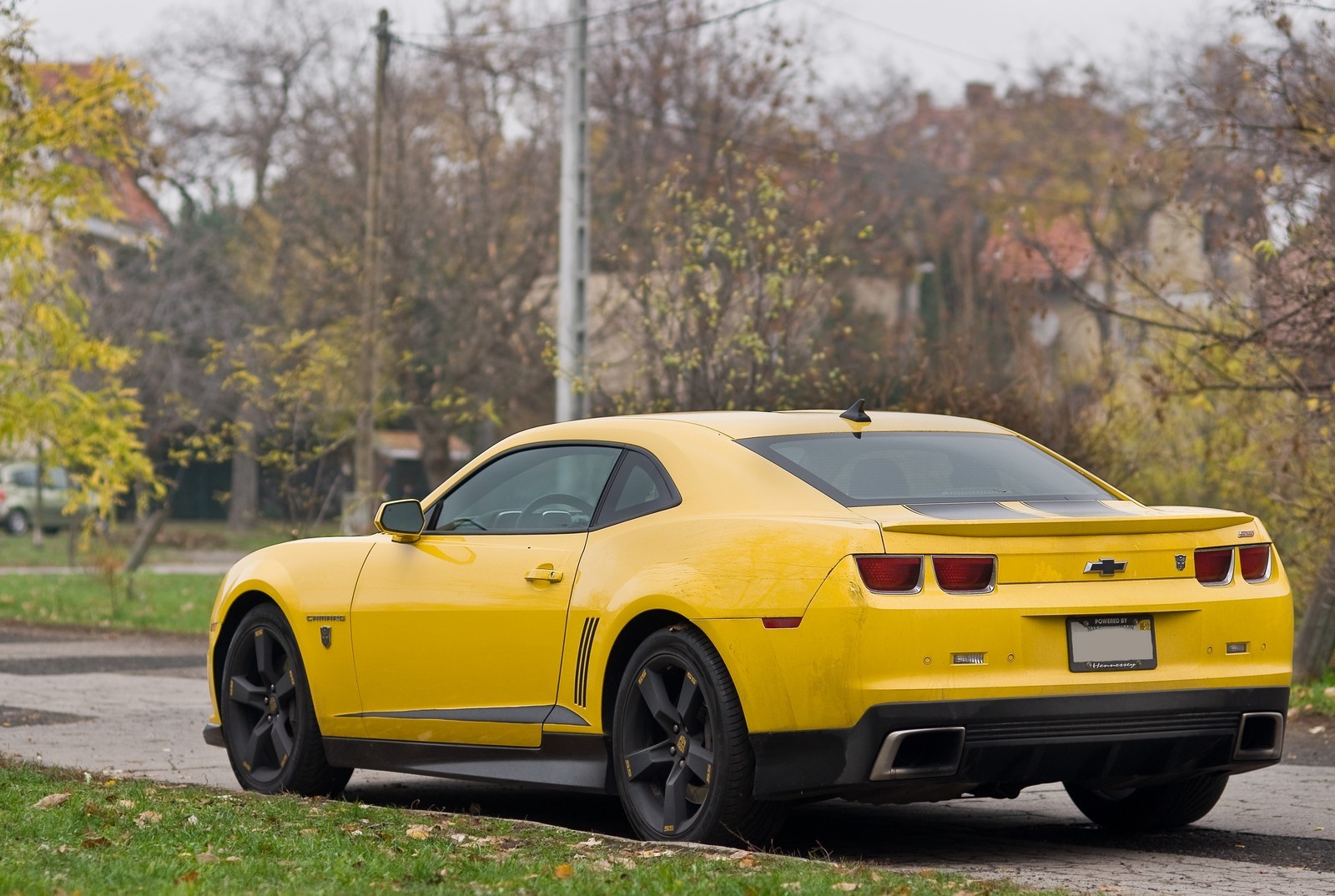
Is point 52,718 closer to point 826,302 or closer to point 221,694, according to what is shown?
point 221,694

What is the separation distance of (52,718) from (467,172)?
27359 millimetres

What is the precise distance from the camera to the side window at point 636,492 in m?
6.89

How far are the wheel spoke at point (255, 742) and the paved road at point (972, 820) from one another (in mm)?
374

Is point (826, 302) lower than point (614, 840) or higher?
higher

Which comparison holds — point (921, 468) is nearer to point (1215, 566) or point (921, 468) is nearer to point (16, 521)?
point (1215, 566)

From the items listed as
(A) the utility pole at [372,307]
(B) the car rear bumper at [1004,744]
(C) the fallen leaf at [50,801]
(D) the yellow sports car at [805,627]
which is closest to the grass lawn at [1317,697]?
(D) the yellow sports car at [805,627]

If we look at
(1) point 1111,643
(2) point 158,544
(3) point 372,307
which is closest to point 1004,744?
(1) point 1111,643

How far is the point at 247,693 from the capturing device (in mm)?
8477

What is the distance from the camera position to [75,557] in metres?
32.1

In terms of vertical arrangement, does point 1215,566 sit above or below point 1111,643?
above

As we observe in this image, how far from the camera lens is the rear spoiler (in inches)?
239

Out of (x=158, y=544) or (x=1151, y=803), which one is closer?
(x=1151, y=803)

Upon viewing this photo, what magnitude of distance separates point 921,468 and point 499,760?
1872 millimetres

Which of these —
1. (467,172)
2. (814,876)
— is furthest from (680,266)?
(467,172)
